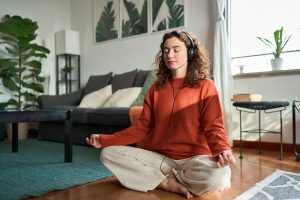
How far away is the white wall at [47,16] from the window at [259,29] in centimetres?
284

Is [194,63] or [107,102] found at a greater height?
[194,63]

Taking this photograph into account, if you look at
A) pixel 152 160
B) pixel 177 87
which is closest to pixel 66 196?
pixel 152 160

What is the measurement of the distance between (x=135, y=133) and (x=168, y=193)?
14.0 inches

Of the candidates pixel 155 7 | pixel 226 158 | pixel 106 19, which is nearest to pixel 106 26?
pixel 106 19

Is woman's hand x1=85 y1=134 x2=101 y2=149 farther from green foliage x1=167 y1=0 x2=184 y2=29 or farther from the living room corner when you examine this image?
green foliage x1=167 y1=0 x2=184 y2=29

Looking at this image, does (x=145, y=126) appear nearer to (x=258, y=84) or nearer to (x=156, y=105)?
(x=156, y=105)

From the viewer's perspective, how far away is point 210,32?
313 centimetres

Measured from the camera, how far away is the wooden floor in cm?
137

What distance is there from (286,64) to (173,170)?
1.89m

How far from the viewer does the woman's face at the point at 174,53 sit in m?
1.39

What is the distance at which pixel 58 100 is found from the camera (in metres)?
3.50

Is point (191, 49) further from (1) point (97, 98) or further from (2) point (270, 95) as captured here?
(1) point (97, 98)

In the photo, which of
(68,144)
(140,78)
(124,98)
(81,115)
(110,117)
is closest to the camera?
(68,144)

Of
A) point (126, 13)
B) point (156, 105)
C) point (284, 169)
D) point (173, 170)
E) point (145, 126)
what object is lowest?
point (284, 169)
